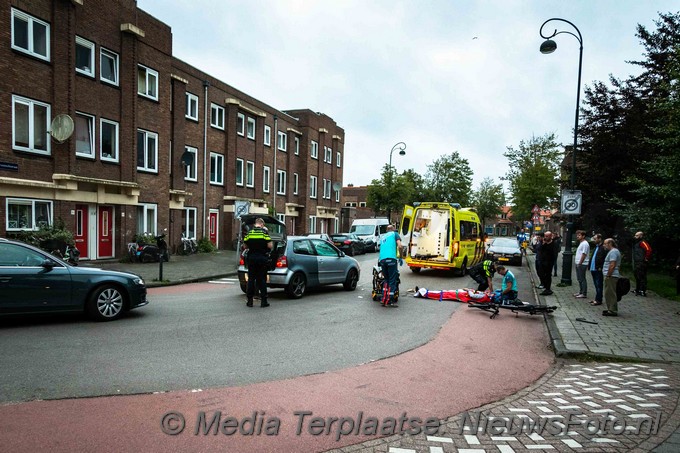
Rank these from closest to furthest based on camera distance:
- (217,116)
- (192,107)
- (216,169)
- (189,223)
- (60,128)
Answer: (60,128), (189,223), (192,107), (217,116), (216,169)

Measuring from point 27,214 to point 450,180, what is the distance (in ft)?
164

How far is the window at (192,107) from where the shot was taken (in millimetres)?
24731

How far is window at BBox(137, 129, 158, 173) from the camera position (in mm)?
20062

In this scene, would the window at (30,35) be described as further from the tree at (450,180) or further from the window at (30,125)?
the tree at (450,180)

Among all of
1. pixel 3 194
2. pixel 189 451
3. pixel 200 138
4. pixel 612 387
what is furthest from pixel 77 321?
pixel 200 138

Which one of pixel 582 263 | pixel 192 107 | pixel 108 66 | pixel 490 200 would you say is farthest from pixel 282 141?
pixel 490 200

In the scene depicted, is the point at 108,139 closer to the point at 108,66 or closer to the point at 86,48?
the point at 108,66

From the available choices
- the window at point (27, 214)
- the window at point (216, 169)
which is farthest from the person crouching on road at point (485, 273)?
the window at point (216, 169)

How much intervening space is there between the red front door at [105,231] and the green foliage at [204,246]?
5923 millimetres

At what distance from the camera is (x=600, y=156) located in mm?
21828

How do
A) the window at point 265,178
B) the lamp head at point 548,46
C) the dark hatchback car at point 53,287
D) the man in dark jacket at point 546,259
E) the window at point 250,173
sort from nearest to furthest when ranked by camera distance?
1. the dark hatchback car at point 53,287
2. the man in dark jacket at point 546,259
3. the lamp head at point 548,46
4. the window at point 250,173
5. the window at point 265,178

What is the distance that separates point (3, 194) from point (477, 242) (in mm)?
17304

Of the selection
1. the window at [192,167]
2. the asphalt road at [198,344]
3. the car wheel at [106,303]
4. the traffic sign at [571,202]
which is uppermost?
the window at [192,167]

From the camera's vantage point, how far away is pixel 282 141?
35656 millimetres
